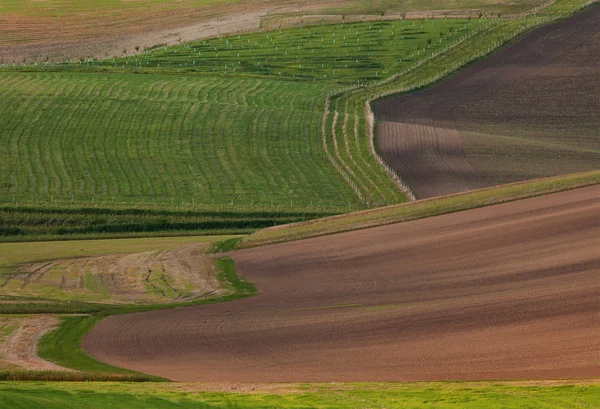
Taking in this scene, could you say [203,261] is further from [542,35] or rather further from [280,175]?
[542,35]

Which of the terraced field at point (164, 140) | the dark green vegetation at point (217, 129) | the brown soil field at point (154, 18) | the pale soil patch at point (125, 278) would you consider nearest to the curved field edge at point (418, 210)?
the pale soil patch at point (125, 278)

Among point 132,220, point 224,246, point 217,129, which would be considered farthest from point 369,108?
point 224,246

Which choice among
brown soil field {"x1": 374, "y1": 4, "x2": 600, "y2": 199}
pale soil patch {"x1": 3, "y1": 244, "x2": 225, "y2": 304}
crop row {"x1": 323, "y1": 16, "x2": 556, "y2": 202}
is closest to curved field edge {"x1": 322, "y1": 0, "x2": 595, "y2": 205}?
crop row {"x1": 323, "y1": 16, "x2": 556, "y2": 202}

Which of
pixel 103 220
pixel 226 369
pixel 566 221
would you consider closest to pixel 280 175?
pixel 103 220

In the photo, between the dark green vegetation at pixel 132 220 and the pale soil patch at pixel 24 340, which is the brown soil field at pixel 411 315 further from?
the dark green vegetation at pixel 132 220

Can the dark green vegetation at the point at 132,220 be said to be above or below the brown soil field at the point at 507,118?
below

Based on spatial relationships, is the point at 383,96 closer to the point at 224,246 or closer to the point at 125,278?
the point at 224,246

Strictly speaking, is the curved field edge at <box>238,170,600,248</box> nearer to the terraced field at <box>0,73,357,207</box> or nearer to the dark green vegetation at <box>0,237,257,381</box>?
the dark green vegetation at <box>0,237,257,381</box>
